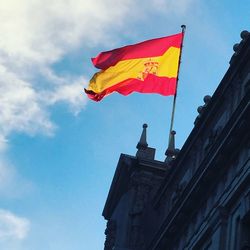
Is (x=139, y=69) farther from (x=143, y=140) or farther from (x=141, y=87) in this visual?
(x=143, y=140)

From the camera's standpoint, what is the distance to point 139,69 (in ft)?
160

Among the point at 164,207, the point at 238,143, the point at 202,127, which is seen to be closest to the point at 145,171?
the point at 164,207

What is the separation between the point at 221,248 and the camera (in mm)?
32719

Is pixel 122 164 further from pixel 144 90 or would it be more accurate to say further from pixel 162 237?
pixel 162 237

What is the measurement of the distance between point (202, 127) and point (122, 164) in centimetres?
1198

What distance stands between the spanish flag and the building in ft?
16.1

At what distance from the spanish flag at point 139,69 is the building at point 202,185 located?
16.1 ft

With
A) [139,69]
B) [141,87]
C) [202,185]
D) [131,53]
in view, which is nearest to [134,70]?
[139,69]

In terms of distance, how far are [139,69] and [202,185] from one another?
13655mm

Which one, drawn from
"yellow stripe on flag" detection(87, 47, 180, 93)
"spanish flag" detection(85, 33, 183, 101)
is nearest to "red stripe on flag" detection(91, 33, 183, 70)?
"spanish flag" detection(85, 33, 183, 101)

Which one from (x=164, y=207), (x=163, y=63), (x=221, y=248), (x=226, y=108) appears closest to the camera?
(x=221, y=248)

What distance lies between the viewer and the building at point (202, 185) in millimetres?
33250

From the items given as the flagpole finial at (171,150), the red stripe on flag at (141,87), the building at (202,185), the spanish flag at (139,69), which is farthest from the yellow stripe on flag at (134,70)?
the building at (202,185)

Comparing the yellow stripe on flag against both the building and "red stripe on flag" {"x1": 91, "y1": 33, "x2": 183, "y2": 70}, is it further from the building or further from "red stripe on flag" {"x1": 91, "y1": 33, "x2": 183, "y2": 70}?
the building
